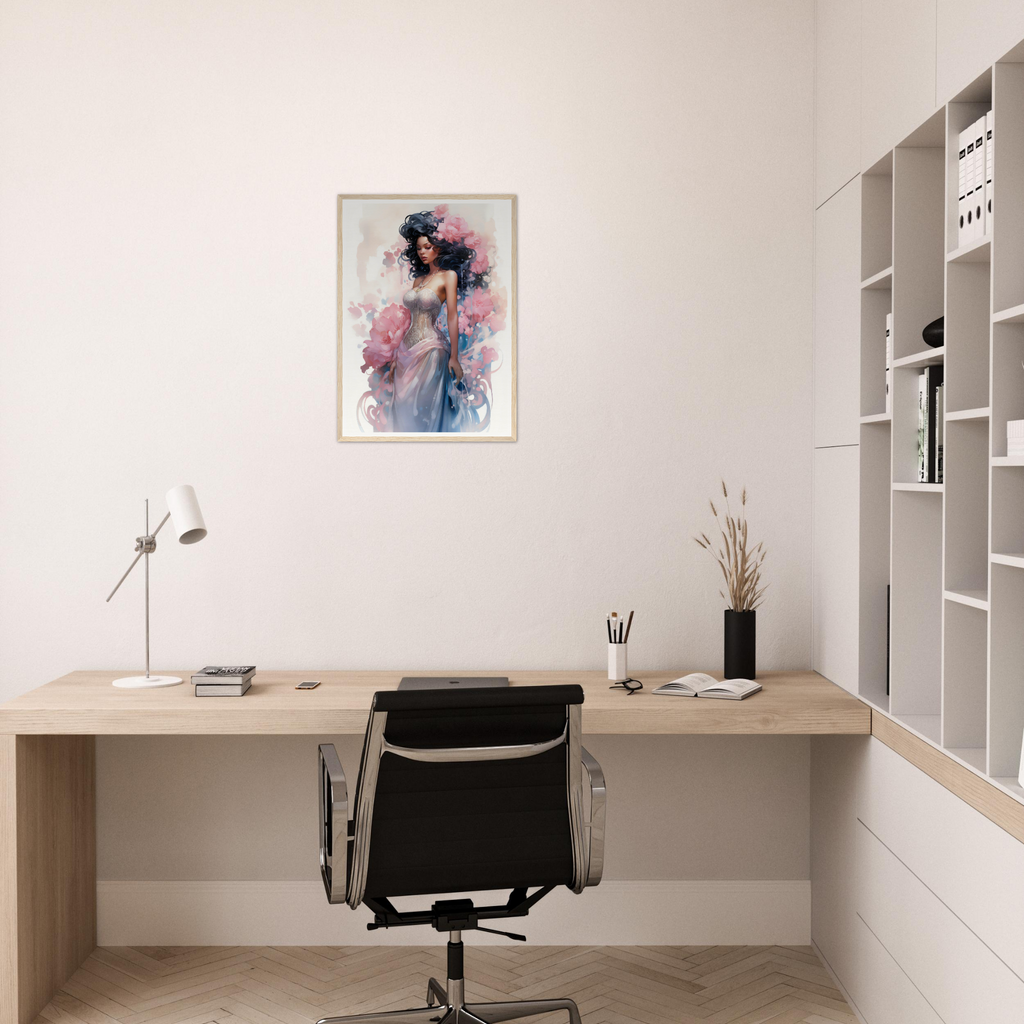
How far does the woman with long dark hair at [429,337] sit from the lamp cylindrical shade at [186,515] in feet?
2.13

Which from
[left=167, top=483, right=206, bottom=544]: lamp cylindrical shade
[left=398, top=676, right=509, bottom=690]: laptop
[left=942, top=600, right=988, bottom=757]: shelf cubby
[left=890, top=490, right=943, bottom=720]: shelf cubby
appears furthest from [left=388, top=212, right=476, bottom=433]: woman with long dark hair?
[left=942, top=600, right=988, bottom=757]: shelf cubby

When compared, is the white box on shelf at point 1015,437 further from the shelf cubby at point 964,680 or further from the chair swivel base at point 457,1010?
the chair swivel base at point 457,1010

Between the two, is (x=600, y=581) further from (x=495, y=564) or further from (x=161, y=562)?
(x=161, y=562)

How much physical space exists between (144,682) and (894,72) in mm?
2539

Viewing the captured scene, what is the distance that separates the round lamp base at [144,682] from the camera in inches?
105

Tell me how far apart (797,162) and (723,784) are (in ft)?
6.42

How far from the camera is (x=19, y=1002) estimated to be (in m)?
2.42

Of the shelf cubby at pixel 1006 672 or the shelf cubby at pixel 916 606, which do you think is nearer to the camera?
the shelf cubby at pixel 1006 672

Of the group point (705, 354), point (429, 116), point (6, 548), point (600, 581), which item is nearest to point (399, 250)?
point (429, 116)

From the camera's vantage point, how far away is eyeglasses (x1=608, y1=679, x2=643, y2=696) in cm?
265

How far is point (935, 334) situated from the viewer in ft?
7.13

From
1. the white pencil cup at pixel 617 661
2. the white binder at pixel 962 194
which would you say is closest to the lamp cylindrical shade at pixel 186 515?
the white pencil cup at pixel 617 661

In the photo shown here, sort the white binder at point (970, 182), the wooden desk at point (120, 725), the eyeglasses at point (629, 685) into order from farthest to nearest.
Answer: the eyeglasses at point (629, 685)
the wooden desk at point (120, 725)
the white binder at point (970, 182)

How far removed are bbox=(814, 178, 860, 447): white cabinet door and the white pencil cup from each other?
2.82 ft
